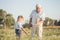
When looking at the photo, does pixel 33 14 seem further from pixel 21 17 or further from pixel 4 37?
pixel 4 37

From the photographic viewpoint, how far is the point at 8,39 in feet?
30.2

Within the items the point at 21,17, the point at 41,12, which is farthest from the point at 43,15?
the point at 21,17

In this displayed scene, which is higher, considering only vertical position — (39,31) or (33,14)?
(33,14)

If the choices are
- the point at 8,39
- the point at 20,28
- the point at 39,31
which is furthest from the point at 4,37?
the point at 39,31

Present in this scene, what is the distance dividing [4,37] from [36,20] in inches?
113

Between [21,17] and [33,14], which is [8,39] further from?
[33,14]

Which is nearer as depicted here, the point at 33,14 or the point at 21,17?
the point at 33,14

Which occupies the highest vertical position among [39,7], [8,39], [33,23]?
[39,7]

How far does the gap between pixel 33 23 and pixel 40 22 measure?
0.26 metres

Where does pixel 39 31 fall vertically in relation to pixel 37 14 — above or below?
below

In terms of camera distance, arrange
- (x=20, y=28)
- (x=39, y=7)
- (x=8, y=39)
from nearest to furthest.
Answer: (x=39, y=7) → (x=20, y=28) → (x=8, y=39)

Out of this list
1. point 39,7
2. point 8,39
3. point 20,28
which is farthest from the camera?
point 8,39

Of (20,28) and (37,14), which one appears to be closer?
(37,14)

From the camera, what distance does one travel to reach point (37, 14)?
681cm
